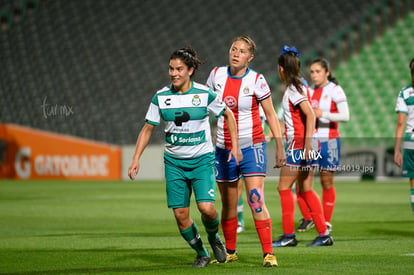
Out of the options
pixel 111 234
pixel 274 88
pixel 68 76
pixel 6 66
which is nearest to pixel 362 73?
pixel 274 88

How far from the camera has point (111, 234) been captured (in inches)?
358

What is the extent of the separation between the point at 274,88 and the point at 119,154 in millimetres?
5991

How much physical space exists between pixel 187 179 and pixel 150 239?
2523mm

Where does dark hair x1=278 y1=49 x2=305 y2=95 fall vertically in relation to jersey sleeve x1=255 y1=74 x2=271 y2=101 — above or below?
above

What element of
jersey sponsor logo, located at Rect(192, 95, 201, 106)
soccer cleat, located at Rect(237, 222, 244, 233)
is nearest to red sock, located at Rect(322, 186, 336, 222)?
soccer cleat, located at Rect(237, 222, 244, 233)

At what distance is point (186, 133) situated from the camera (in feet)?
20.3

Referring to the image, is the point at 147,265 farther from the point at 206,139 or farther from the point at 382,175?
the point at 382,175

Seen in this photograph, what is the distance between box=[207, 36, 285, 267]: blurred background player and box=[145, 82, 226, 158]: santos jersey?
436mm

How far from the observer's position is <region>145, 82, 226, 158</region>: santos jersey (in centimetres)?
618

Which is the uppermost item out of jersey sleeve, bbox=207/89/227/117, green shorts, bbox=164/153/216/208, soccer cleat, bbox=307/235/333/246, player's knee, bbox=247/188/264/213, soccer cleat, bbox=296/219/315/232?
jersey sleeve, bbox=207/89/227/117

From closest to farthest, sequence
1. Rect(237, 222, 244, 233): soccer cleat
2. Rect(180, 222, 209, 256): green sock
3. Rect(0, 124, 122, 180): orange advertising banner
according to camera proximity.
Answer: Rect(180, 222, 209, 256): green sock < Rect(237, 222, 244, 233): soccer cleat < Rect(0, 124, 122, 180): orange advertising banner

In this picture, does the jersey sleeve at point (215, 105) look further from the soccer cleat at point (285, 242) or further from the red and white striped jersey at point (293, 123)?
the soccer cleat at point (285, 242)

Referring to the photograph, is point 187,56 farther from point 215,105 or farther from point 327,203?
Result: point 327,203

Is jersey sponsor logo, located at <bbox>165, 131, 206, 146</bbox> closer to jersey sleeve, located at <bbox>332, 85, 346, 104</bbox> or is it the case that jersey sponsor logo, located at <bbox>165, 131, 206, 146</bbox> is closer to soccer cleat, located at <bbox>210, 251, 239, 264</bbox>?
soccer cleat, located at <bbox>210, 251, 239, 264</bbox>
